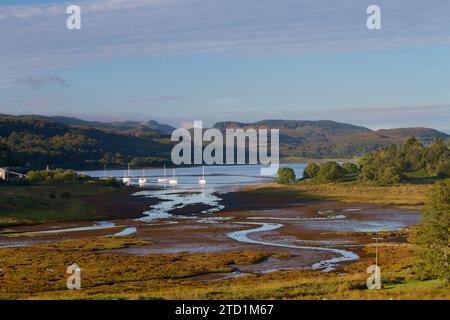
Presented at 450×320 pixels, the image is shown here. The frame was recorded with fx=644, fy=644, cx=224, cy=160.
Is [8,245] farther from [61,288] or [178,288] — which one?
[178,288]

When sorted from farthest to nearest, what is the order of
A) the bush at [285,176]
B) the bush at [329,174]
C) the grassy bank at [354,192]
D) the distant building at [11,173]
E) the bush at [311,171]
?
1. the bush at [311,171]
2. the bush at [285,176]
3. the bush at [329,174]
4. the distant building at [11,173]
5. the grassy bank at [354,192]

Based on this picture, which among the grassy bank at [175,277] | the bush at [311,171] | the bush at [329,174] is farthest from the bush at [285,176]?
the grassy bank at [175,277]

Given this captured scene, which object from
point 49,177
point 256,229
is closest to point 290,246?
point 256,229

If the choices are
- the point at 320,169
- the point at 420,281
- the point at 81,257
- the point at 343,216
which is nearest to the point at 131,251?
the point at 81,257

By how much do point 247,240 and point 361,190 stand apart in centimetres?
8461

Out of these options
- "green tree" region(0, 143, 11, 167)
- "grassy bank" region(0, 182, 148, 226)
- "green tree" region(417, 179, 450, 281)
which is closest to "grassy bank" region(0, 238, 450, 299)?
"green tree" region(417, 179, 450, 281)

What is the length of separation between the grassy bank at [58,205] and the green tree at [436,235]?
6394 centimetres

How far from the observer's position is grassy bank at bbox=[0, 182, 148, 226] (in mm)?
96125

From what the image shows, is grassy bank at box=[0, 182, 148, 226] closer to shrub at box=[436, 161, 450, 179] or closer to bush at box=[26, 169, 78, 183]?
bush at box=[26, 169, 78, 183]

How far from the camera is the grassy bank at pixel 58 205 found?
9612 cm

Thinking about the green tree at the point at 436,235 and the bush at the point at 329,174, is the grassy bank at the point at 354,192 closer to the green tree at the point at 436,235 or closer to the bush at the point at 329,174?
the bush at the point at 329,174

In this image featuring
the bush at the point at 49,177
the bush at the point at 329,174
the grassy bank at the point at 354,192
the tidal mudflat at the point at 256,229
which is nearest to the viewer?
the tidal mudflat at the point at 256,229
